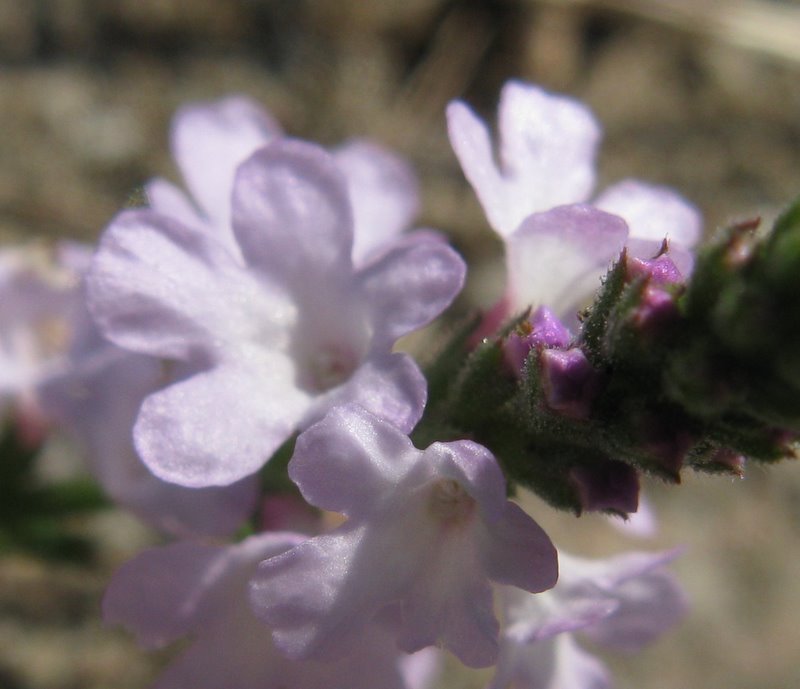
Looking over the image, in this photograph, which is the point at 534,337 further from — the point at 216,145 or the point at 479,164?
the point at 216,145

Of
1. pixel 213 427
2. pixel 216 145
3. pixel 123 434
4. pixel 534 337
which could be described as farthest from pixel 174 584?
pixel 216 145

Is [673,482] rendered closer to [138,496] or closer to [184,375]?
[184,375]

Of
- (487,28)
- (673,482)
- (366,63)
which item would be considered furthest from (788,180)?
(673,482)

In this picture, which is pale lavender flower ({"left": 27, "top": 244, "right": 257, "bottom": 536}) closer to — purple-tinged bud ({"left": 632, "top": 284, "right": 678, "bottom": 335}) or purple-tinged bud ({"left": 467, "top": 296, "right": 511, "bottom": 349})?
purple-tinged bud ({"left": 467, "top": 296, "right": 511, "bottom": 349})

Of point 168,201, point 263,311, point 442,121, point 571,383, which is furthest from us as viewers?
point 442,121

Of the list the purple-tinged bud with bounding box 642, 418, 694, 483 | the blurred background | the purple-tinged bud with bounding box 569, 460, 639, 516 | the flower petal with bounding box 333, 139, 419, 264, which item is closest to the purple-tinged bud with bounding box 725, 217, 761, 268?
the purple-tinged bud with bounding box 642, 418, 694, 483

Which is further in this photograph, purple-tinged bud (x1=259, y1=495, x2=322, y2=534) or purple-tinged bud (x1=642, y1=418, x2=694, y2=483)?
purple-tinged bud (x1=259, y1=495, x2=322, y2=534)

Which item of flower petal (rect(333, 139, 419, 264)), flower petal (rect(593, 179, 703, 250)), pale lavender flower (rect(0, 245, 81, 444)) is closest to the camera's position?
flower petal (rect(593, 179, 703, 250))
